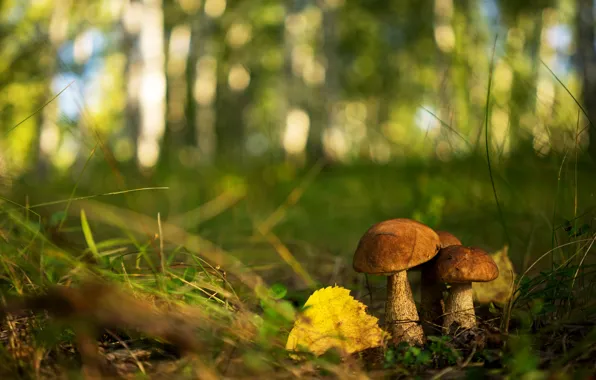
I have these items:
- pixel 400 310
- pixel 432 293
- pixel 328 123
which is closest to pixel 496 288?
pixel 432 293

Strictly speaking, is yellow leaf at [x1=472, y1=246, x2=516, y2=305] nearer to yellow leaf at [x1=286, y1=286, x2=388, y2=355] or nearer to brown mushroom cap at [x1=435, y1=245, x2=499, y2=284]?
brown mushroom cap at [x1=435, y1=245, x2=499, y2=284]

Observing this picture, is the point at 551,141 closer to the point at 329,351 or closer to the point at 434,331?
the point at 434,331

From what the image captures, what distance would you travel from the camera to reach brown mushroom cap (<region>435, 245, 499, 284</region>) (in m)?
1.30

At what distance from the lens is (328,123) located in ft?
32.5

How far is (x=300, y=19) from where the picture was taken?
11844 mm

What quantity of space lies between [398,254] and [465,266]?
0.58 ft

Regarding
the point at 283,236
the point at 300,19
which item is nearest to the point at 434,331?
the point at 283,236

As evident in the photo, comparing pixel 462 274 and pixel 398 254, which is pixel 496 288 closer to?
pixel 462 274

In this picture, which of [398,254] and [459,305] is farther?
[459,305]

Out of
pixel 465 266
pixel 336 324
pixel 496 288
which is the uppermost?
pixel 465 266

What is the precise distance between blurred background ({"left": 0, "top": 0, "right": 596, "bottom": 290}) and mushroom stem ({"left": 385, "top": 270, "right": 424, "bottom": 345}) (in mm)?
398

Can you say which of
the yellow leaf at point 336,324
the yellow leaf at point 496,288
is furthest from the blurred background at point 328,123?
the yellow leaf at point 336,324

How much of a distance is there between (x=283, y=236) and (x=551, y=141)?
2294 millimetres

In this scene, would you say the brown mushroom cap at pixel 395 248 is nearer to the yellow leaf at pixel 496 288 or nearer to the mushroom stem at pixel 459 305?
the mushroom stem at pixel 459 305
